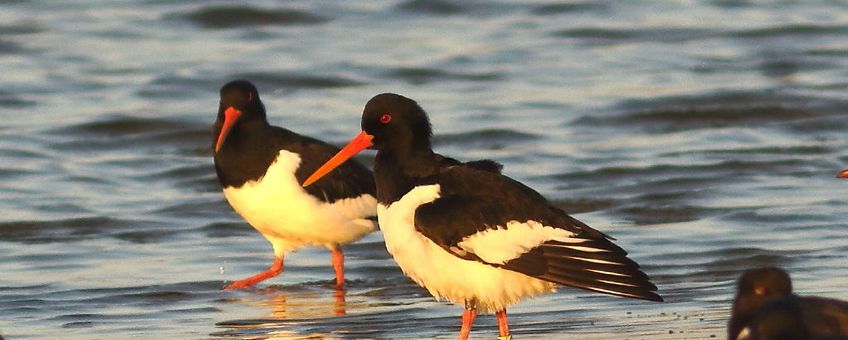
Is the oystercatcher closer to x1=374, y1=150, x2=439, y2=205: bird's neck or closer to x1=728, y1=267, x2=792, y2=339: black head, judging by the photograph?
x1=728, y1=267, x2=792, y2=339: black head

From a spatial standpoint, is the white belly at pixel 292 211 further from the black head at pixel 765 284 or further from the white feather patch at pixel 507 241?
the black head at pixel 765 284

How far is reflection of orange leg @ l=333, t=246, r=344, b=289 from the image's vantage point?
10094 mm

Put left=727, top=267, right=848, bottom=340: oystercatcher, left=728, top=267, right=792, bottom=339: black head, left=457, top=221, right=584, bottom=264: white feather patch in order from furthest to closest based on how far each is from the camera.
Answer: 1. left=457, top=221, right=584, bottom=264: white feather patch
2. left=728, top=267, right=792, bottom=339: black head
3. left=727, top=267, right=848, bottom=340: oystercatcher

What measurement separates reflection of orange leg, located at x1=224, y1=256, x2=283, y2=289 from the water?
12 centimetres

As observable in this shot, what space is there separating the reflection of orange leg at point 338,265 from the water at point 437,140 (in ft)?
0.25

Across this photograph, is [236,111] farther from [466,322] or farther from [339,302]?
[466,322]

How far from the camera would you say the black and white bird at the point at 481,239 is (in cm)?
741

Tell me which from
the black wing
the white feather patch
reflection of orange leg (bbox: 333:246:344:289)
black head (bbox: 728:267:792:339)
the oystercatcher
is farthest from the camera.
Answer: reflection of orange leg (bbox: 333:246:344:289)

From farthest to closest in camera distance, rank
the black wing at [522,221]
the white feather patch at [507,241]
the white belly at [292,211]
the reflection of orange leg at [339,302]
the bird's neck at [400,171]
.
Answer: the white belly at [292,211] → the reflection of orange leg at [339,302] → the bird's neck at [400,171] → the white feather patch at [507,241] → the black wing at [522,221]

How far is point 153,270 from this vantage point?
10.4m

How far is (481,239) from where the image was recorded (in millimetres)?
7504

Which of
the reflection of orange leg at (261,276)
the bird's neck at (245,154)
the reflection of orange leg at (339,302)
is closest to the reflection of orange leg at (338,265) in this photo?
the reflection of orange leg at (339,302)

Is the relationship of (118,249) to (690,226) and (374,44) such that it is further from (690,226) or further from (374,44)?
(374,44)

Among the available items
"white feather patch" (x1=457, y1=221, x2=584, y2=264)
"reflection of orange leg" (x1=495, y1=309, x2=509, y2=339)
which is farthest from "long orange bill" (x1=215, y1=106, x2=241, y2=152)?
"white feather patch" (x1=457, y1=221, x2=584, y2=264)
